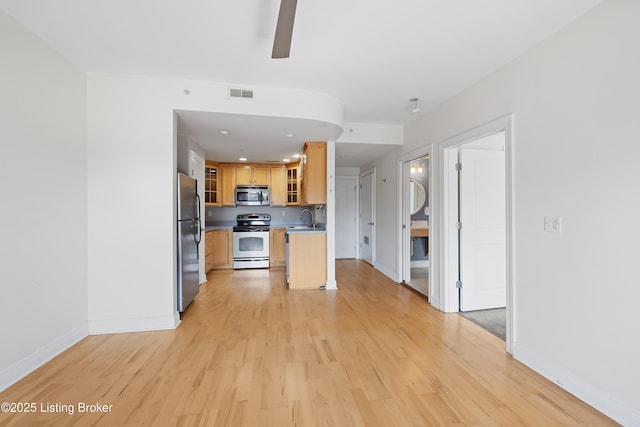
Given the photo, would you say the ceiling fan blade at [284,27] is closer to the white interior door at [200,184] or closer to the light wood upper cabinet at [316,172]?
the light wood upper cabinet at [316,172]

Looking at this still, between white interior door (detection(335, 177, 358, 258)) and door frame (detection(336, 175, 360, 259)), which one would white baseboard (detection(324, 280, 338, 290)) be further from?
door frame (detection(336, 175, 360, 259))

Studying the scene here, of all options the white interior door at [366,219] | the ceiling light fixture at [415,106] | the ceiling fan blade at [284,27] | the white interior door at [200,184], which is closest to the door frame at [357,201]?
the white interior door at [366,219]

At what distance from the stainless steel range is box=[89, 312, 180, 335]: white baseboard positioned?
273 cm

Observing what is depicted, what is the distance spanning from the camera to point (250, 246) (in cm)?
556

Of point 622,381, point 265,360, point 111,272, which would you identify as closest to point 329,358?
point 265,360

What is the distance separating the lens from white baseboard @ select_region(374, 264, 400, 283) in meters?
4.66

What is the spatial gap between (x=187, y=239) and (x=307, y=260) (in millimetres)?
1741

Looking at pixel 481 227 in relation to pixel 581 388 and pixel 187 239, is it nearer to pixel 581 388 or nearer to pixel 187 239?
pixel 581 388

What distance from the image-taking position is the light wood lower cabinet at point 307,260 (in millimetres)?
4176

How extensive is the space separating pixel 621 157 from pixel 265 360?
2758 millimetres

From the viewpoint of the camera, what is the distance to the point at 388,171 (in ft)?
16.1

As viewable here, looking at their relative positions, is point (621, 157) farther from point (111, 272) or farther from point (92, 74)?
point (92, 74)

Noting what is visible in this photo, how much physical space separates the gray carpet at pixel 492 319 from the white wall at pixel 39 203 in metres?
3.99

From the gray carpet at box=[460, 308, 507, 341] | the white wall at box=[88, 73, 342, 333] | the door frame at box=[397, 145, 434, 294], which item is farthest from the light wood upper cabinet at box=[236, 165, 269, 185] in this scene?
the gray carpet at box=[460, 308, 507, 341]
